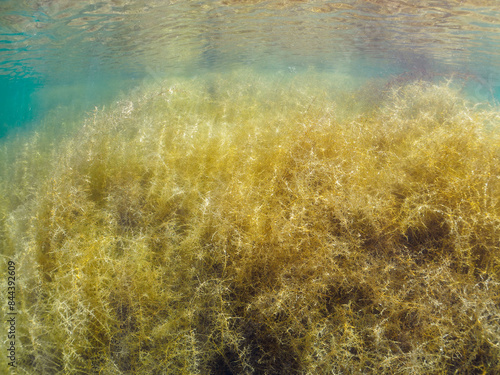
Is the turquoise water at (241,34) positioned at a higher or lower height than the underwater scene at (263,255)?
higher

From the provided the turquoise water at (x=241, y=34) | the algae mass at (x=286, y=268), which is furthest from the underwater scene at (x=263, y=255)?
the turquoise water at (x=241, y=34)

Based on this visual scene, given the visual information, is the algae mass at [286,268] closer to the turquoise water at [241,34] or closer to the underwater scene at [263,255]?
the underwater scene at [263,255]

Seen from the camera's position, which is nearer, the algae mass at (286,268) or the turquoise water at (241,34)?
the algae mass at (286,268)

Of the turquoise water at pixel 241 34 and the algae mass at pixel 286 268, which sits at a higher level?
the turquoise water at pixel 241 34

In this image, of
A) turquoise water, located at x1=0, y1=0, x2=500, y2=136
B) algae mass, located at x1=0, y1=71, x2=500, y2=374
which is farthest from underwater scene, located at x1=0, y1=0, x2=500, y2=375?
turquoise water, located at x1=0, y1=0, x2=500, y2=136

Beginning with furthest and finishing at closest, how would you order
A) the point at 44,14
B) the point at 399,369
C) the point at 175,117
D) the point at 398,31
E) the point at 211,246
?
the point at 398,31 < the point at 44,14 < the point at 175,117 < the point at 211,246 < the point at 399,369

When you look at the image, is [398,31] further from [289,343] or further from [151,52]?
[289,343]

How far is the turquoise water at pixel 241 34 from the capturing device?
33.9 ft

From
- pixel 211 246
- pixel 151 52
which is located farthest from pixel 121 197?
pixel 151 52

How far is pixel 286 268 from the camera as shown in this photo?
279 cm

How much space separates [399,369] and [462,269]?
1286mm

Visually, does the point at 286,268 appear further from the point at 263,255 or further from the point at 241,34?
the point at 241,34

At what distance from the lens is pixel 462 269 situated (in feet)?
8.60

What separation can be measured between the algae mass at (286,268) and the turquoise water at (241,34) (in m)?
6.59
